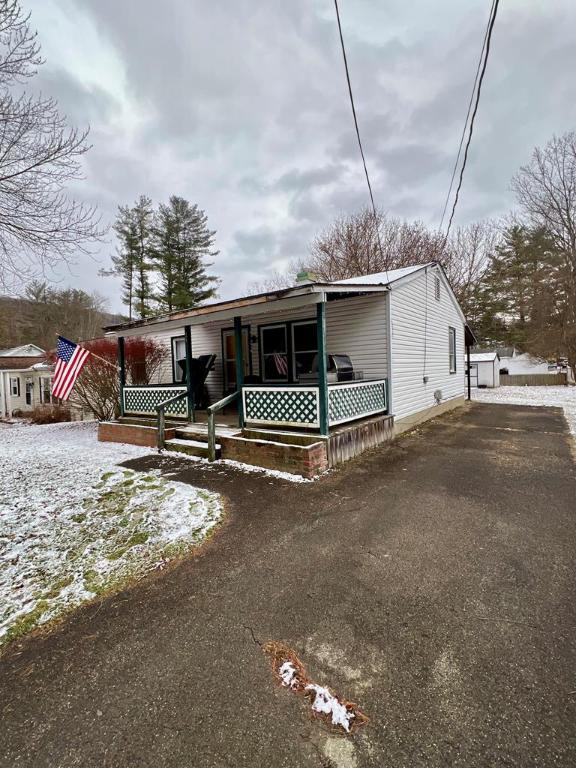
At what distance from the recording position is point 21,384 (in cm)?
2264

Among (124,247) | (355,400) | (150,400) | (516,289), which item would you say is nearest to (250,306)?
(355,400)

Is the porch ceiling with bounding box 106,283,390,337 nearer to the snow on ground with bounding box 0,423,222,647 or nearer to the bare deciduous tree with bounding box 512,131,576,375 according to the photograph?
the snow on ground with bounding box 0,423,222,647

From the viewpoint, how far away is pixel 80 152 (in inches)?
181

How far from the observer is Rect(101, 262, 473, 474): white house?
5977 millimetres

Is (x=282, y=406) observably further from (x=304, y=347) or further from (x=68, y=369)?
(x=68, y=369)

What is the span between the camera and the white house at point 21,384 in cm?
2203

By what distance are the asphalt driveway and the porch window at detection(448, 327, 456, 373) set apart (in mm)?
9370

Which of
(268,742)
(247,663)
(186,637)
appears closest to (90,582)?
(186,637)

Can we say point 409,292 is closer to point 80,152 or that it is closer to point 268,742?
point 80,152

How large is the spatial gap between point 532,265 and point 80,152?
34560 mm

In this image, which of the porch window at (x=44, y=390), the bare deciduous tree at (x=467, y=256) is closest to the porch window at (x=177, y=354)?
the porch window at (x=44, y=390)

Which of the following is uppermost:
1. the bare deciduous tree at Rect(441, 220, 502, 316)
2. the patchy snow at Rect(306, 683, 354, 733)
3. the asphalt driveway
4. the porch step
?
the bare deciduous tree at Rect(441, 220, 502, 316)

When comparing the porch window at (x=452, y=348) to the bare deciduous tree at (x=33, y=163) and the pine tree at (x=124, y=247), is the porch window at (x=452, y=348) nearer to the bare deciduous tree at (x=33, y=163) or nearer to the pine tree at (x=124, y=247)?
the bare deciduous tree at (x=33, y=163)

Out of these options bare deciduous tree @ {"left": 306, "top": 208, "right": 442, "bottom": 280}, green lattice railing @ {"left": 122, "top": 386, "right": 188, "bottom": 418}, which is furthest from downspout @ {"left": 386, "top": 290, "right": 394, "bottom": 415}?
bare deciduous tree @ {"left": 306, "top": 208, "right": 442, "bottom": 280}
